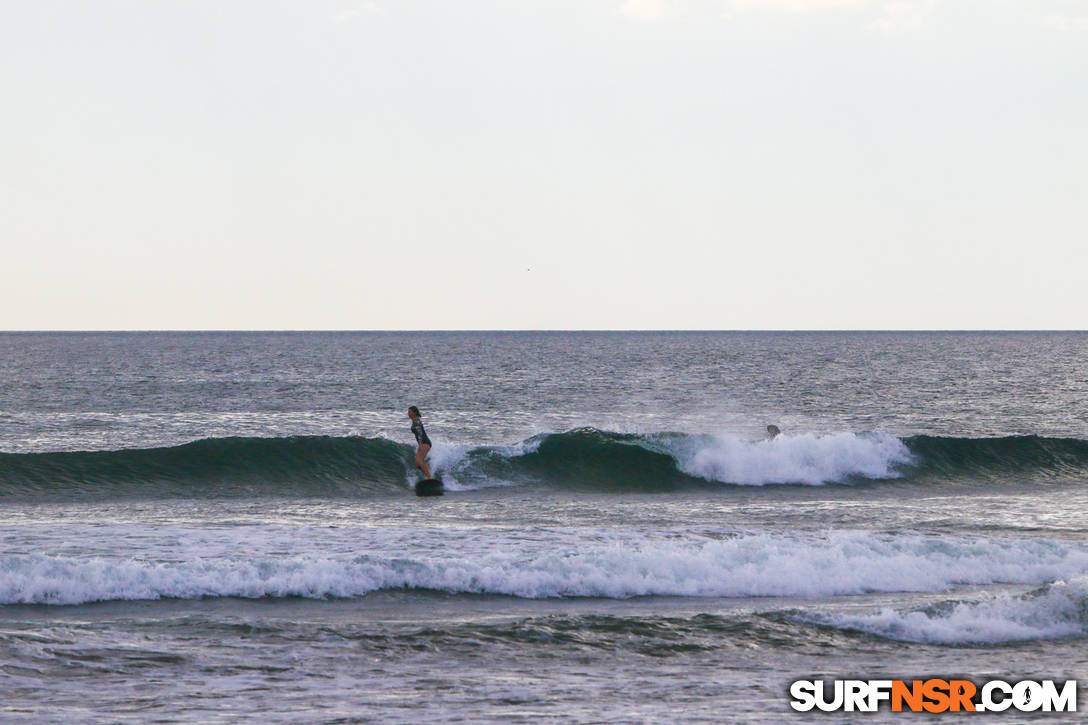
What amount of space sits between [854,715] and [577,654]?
9.17 feet

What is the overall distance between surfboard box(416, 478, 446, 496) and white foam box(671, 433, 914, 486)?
21.2 ft

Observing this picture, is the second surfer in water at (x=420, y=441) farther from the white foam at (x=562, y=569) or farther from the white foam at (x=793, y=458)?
the white foam at (x=793, y=458)

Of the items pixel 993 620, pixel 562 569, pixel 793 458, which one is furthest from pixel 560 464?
pixel 993 620

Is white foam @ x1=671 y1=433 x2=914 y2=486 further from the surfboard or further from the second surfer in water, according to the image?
the second surfer in water

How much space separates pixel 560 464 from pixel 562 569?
39.9 ft

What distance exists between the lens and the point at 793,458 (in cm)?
2545

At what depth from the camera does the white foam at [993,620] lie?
35.0 ft

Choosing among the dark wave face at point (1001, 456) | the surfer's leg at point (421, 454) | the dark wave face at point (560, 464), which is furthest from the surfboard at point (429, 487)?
the dark wave face at point (1001, 456)

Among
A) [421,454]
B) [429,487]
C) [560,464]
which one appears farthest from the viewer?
[560,464]

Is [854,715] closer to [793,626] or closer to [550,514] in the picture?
[793,626]

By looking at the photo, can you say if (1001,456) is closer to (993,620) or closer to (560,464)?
(560,464)

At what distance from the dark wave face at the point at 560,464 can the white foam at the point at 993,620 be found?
491 inches

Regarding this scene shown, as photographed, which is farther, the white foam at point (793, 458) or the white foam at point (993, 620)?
the white foam at point (793, 458)

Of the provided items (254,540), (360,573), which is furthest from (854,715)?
(254,540)
